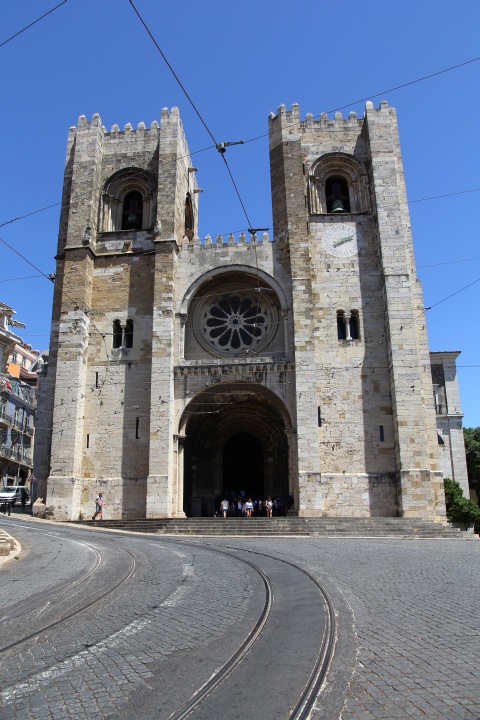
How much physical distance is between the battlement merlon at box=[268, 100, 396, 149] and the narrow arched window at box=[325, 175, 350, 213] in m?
2.13

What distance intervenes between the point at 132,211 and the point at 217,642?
23.5 metres

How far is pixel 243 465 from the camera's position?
2677cm

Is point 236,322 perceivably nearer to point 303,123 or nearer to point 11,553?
point 303,123

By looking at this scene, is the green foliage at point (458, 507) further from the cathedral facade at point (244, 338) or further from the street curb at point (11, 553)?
the street curb at point (11, 553)

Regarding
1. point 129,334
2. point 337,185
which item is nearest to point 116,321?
point 129,334

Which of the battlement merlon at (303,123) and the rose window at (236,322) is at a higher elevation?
the battlement merlon at (303,123)

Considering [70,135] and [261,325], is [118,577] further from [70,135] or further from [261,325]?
[70,135]

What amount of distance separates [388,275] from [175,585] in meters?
16.9

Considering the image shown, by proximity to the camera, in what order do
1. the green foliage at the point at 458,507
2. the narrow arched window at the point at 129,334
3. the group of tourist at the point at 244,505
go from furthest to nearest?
the green foliage at the point at 458,507
the narrow arched window at the point at 129,334
the group of tourist at the point at 244,505

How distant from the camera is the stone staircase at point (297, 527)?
17.1 m

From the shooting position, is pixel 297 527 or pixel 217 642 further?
pixel 297 527

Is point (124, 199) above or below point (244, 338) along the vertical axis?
above

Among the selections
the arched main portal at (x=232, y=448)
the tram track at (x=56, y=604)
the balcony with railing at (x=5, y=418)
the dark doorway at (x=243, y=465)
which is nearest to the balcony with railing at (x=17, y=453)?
the balcony with railing at (x=5, y=418)

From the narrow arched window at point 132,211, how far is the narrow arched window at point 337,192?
808cm
